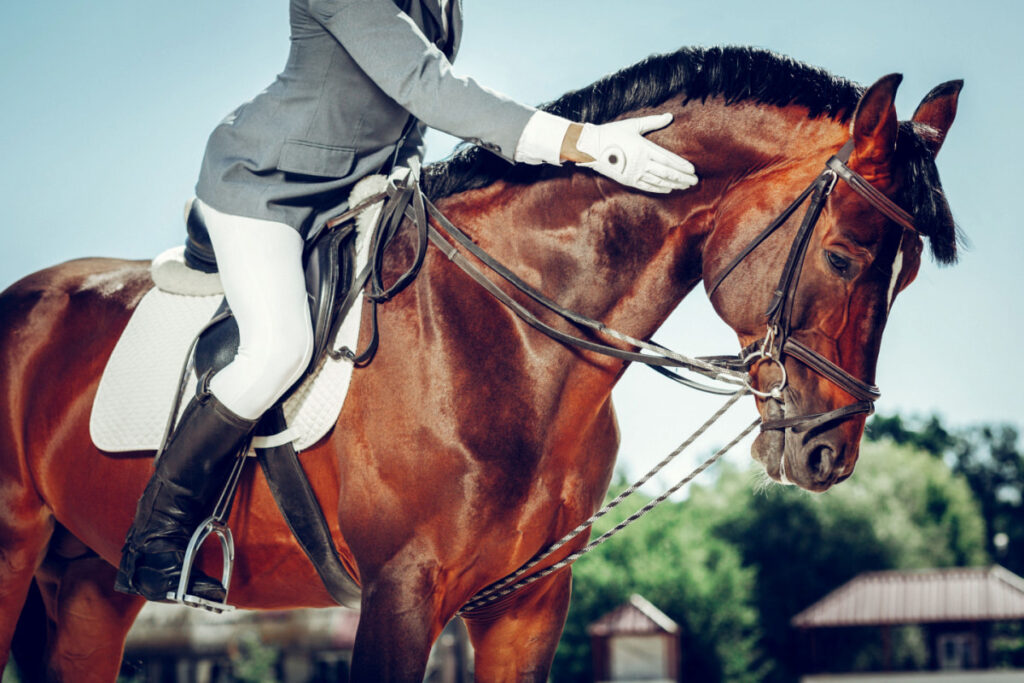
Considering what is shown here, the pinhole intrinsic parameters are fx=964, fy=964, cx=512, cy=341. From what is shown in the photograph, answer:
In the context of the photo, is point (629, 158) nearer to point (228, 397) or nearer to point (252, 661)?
point (228, 397)

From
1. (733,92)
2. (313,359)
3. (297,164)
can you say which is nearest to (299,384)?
(313,359)

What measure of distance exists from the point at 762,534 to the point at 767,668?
10192 millimetres

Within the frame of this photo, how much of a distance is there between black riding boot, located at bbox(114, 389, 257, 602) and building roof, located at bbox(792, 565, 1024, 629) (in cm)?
3927

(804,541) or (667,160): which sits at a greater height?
(804,541)

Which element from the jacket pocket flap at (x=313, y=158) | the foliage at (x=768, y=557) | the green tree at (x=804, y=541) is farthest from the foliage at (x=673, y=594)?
the jacket pocket flap at (x=313, y=158)

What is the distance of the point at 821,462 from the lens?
105 inches

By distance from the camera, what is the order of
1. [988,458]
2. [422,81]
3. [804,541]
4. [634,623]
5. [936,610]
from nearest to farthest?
[422,81], [634,623], [936,610], [804,541], [988,458]

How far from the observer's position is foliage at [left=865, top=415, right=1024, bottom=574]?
76875 millimetres

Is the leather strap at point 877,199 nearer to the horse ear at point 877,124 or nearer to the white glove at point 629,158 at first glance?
the horse ear at point 877,124

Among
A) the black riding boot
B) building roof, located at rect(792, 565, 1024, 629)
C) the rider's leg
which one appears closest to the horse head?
the rider's leg

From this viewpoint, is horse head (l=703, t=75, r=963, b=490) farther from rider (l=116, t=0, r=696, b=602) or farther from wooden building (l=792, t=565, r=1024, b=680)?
wooden building (l=792, t=565, r=1024, b=680)

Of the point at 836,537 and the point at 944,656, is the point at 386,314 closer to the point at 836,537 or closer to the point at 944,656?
the point at 944,656

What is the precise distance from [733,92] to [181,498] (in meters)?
2.08

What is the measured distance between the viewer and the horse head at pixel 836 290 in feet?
8.73
